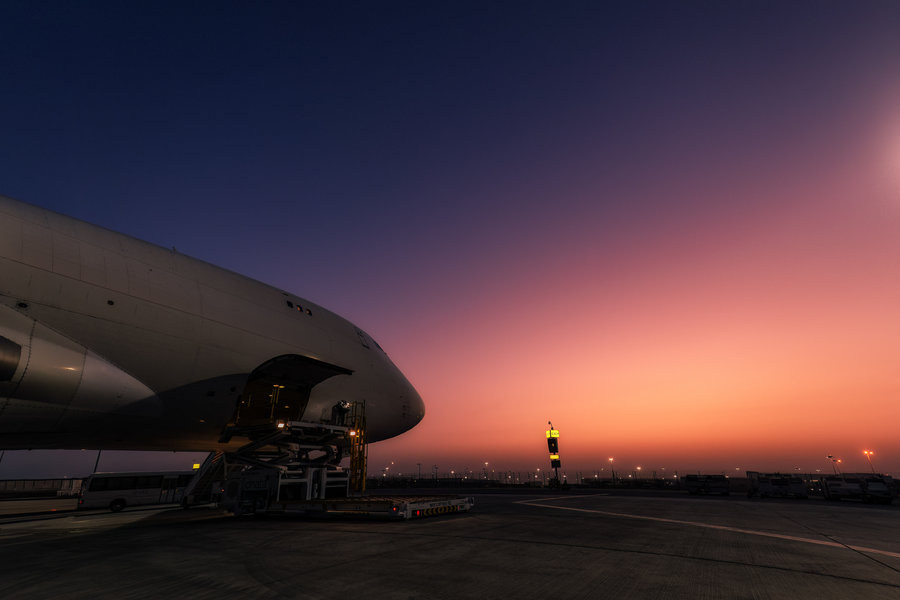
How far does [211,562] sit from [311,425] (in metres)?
9.59

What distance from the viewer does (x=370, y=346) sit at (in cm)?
2284

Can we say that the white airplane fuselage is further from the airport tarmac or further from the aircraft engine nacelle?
the airport tarmac

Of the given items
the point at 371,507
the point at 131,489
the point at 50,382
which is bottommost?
the point at 371,507

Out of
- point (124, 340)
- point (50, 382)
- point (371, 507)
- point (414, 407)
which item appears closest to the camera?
point (50, 382)

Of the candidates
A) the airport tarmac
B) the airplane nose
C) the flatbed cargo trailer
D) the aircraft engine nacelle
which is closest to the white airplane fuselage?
the aircraft engine nacelle

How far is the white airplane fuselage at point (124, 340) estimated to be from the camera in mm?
11297

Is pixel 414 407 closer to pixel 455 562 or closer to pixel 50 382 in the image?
pixel 50 382

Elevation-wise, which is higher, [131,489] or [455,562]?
[131,489]

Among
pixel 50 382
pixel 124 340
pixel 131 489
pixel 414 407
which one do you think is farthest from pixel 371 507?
pixel 131 489

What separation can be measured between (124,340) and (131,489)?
19.2 meters

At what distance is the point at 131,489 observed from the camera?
2597 centimetres

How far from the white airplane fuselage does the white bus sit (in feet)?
36.6

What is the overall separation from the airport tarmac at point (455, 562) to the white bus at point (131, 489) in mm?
15253

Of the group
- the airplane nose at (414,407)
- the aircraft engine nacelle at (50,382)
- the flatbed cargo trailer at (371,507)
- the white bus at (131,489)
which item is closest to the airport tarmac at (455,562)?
the flatbed cargo trailer at (371,507)
